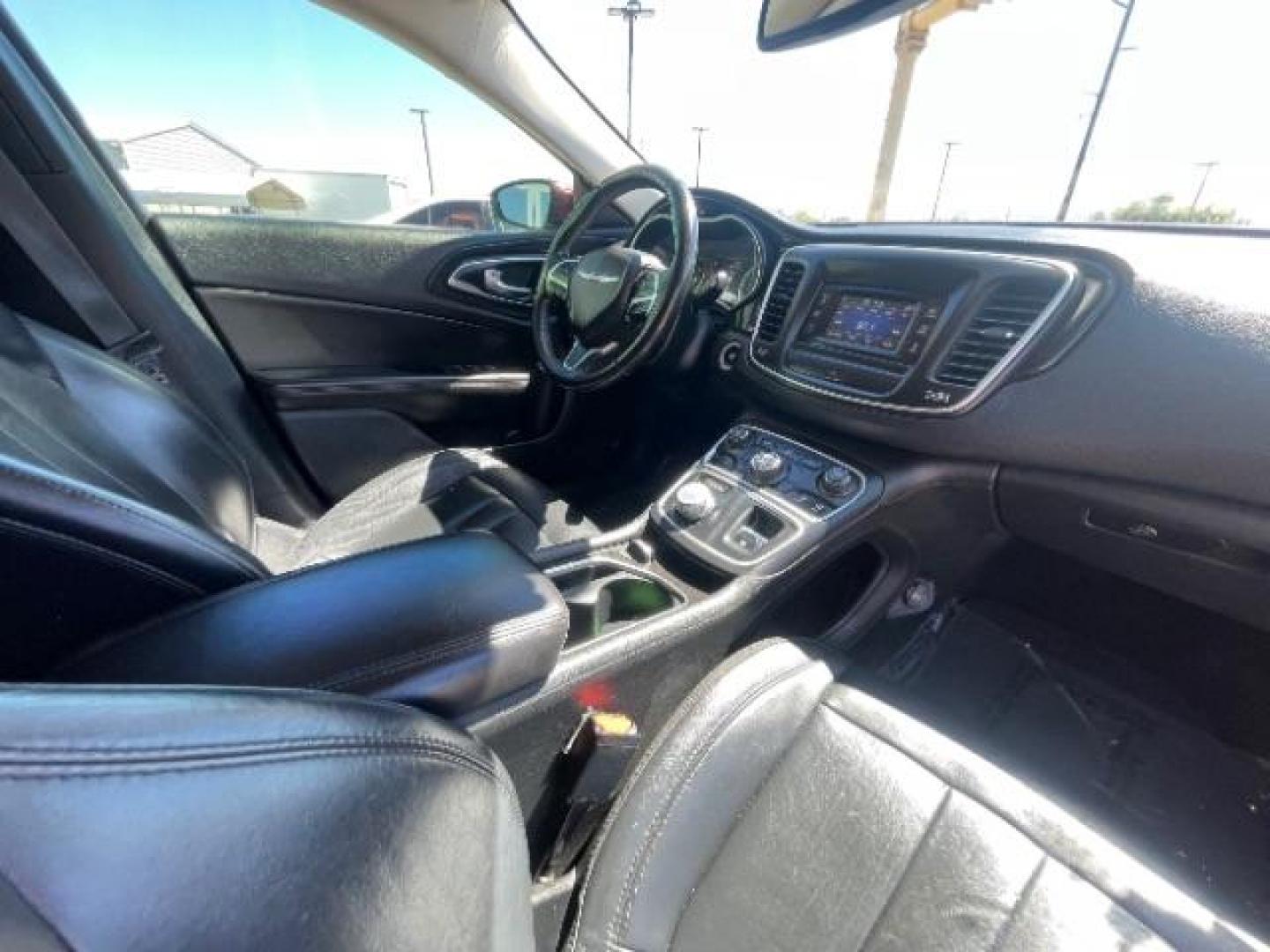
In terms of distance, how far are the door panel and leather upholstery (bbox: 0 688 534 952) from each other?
1456mm

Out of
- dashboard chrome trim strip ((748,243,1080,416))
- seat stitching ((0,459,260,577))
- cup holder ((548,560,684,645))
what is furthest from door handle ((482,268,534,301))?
seat stitching ((0,459,260,577))

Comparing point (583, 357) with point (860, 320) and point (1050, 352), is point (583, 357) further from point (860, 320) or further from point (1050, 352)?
point (1050, 352)

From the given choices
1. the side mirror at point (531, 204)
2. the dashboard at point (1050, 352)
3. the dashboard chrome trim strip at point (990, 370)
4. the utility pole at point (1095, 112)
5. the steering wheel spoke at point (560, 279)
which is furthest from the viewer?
the utility pole at point (1095, 112)

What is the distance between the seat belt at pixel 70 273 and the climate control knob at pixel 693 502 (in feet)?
3.87

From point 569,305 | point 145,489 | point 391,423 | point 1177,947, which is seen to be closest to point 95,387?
point 145,489

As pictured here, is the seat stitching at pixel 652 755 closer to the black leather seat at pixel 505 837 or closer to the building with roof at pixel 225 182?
the black leather seat at pixel 505 837

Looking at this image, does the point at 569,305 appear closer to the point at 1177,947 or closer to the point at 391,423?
the point at 391,423

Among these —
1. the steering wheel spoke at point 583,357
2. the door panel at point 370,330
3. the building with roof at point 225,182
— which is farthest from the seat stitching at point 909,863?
the building with roof at point 225,182

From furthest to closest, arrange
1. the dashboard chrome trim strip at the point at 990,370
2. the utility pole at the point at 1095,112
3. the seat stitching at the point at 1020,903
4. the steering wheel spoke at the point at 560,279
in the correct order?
the utility pole at the point at 1095,112
the steering wheel spoke at the point at 560,279
the dashboard chrome trim strip at the point at 990,370
the seat stitching at the point at 1020,903

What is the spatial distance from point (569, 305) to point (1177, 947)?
1.43 metres

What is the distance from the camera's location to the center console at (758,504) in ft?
3.93

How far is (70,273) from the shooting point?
144 centimetres

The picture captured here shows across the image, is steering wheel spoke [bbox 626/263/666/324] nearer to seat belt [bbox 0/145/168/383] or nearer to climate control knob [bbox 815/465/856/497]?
climate control knob [bbox 815/465/856/497]

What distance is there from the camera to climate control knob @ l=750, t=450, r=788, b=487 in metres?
1.32
